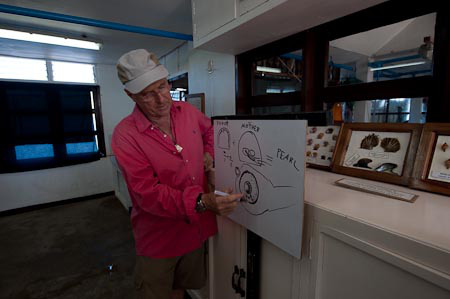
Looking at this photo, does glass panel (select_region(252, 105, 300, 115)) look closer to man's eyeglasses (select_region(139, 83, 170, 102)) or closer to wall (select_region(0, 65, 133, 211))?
man's eyeglasses (select_region(139, 83, 170, 102))

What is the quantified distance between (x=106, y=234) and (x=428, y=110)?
3.41 m

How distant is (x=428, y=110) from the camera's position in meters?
1.00

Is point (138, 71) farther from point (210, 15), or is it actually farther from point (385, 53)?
point (385, 53)

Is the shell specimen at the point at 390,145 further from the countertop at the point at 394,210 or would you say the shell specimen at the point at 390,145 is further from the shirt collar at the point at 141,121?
the shirt collar at the point at 141,121

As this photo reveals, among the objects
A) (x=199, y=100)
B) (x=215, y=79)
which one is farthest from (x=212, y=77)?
(x=199, y=100)

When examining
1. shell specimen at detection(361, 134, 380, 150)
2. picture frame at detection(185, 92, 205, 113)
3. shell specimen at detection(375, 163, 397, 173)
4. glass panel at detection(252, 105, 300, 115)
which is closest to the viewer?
shell specimen at detection(375, 163, 397, 173)

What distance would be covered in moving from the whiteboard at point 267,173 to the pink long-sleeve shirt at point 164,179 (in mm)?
184

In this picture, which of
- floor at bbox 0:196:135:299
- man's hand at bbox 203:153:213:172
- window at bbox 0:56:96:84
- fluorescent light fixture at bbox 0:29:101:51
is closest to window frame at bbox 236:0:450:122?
man's hand at bbox 203:153:213:172

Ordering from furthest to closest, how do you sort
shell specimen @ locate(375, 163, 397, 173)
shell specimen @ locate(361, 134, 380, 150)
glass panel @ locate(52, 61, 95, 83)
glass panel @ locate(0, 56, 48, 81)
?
glass panel @ locate(52, 61, 95, 83) < glass panel @ locate(0, 56, 48, 81) < shell specimen @ locate(361, 134, 380, 150) < shell specimen @ locate(375, 163, 397, 173)

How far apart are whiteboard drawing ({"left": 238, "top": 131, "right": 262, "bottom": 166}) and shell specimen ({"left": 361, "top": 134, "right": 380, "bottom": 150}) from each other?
553 millimetres

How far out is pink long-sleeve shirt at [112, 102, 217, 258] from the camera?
95 cm

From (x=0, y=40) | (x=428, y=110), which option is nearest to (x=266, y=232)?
(x=428, y=110)

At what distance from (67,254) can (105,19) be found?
2560 mm

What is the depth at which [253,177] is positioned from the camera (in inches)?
35.4
